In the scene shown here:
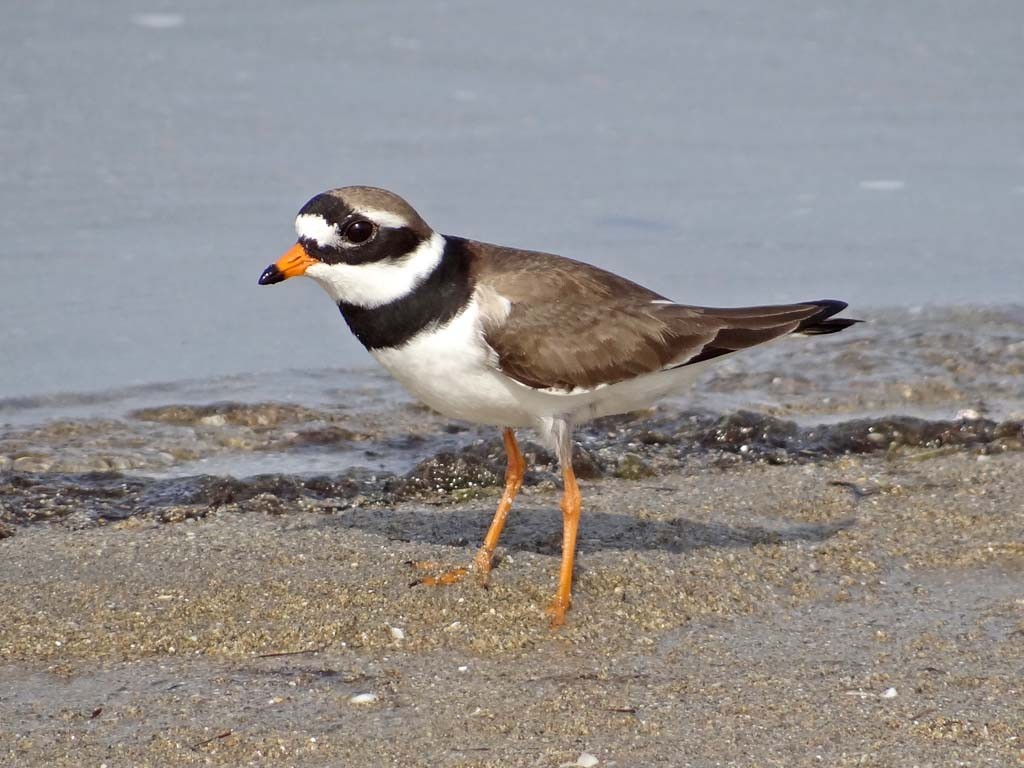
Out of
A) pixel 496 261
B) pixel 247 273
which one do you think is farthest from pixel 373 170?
pixel 496 261

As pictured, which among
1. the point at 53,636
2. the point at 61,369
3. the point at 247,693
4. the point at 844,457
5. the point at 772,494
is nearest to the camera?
the point at 247,693

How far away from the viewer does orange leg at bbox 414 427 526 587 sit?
17.8 ft

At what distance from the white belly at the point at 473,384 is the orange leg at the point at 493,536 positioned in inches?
15.0


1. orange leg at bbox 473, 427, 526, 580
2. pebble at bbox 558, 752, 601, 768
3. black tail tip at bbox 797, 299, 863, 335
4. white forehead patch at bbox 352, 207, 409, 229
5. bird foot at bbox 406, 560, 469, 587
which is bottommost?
pebble at bbox 558, 752, 601, 768

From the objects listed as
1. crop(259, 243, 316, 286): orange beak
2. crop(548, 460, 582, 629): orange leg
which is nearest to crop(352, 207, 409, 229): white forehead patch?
crop(259, 243, 316, 286): orange beak

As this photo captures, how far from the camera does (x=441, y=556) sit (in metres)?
5.75

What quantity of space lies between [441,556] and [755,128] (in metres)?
7.54

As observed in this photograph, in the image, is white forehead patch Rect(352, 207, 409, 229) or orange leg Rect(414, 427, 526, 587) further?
orange leg Rect(414, 427, 526, 587)

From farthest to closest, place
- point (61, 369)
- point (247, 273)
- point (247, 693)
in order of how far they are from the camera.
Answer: point (247, 273)
point (61, 369)
point (247, 693)

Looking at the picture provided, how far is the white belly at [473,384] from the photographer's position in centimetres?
514

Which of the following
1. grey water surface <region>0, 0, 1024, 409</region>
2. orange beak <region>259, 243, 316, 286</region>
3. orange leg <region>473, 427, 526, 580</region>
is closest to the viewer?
orange beak <region>259, 243, 316, 286</region>

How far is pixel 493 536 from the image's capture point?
5.68 metres

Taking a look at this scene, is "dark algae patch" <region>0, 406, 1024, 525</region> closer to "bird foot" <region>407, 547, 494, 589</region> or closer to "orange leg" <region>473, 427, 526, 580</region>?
"orange leg" <region>473, 427, 526, 580</region>

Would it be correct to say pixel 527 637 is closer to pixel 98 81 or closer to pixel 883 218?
pixel 883 218
